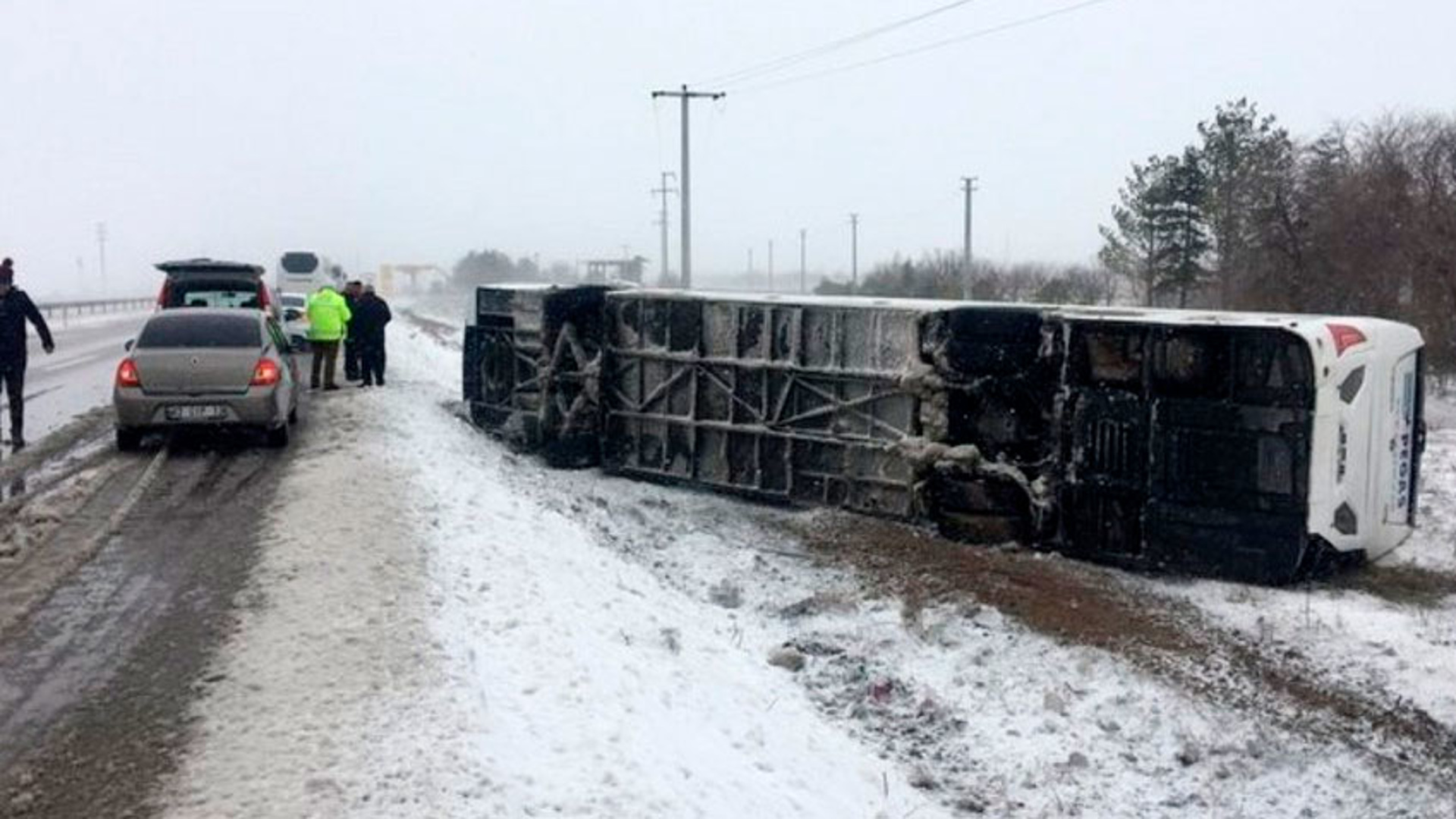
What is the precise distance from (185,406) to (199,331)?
107cm

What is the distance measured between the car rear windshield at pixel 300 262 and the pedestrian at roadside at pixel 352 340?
1887 cm

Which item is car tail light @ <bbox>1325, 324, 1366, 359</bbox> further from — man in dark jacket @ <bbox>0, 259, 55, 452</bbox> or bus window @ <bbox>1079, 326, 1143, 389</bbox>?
man in dark jacket @ <bbox>0, 259, 55, 452</bbox>

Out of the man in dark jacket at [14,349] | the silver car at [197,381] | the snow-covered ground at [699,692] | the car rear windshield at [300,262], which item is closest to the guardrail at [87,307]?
the car rear windshield at [300,262]

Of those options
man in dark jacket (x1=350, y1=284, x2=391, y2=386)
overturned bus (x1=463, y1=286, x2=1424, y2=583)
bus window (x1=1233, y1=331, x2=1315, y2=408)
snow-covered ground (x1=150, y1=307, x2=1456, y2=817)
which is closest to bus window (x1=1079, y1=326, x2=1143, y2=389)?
overturned bus (x1=463, y1=286, x2=1424, y2=583)

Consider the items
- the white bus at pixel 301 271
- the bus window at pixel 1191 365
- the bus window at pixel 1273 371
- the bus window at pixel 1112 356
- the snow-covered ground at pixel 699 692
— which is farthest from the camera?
the white bus at pixel 301 271

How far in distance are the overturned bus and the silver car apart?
322 centimetres

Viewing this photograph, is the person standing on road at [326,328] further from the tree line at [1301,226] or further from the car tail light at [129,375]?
the tree line at [1301,226]

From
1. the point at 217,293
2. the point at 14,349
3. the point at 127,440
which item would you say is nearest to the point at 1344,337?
the point at 127,440

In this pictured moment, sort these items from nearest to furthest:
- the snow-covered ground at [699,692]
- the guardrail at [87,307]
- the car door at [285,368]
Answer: the snow-covered ground at [699,692] < the car door at [285,368] < the guardrail at [87,307]

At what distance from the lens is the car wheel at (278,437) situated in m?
13.3

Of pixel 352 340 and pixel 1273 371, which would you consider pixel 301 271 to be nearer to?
pixel 352 340

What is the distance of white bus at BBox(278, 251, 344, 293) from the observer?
36.9 m

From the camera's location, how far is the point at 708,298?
13.8 metres

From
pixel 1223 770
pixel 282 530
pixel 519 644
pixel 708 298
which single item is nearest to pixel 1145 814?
pixel 1223 770
